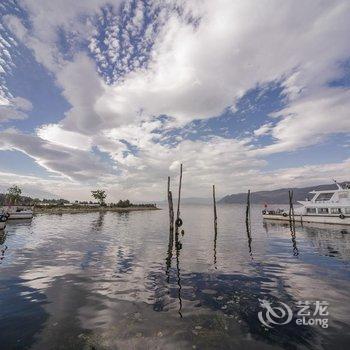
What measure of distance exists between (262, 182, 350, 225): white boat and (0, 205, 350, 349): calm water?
82.6 ft

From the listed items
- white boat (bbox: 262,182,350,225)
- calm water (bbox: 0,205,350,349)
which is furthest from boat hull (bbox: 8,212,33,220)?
white boat (bbox: 262,182,350,225)

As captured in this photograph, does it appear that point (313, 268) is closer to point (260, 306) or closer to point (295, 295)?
point (295, 295)

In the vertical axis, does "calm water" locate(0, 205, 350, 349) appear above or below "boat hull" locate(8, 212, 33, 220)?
below

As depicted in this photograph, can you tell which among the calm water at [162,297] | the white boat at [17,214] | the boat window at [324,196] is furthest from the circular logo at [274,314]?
the white boat at [17,214]

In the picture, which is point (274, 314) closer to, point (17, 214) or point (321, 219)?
point (321, 219)

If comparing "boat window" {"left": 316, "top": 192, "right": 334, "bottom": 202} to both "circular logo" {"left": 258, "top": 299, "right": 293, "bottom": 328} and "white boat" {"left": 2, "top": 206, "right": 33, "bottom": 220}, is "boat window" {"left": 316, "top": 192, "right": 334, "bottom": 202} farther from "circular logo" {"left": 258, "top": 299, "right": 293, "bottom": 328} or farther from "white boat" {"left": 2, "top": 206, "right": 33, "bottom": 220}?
"white boat" {"left": 2, "top": 206, "right": 33, "bottom": 220}

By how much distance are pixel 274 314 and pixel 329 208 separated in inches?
1722

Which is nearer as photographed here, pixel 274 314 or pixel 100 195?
pixel 274 314

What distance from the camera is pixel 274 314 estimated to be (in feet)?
36.7

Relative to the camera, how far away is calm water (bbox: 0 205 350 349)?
30.1 feet

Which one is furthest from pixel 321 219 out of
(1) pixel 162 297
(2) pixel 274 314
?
(1) pixel 162 297

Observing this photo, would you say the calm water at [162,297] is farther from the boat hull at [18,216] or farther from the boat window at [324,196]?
the boat hull at [18,216]

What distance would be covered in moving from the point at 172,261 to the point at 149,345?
13096 millimetres

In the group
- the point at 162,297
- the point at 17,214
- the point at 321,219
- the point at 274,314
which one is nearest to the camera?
the point at 274,314
